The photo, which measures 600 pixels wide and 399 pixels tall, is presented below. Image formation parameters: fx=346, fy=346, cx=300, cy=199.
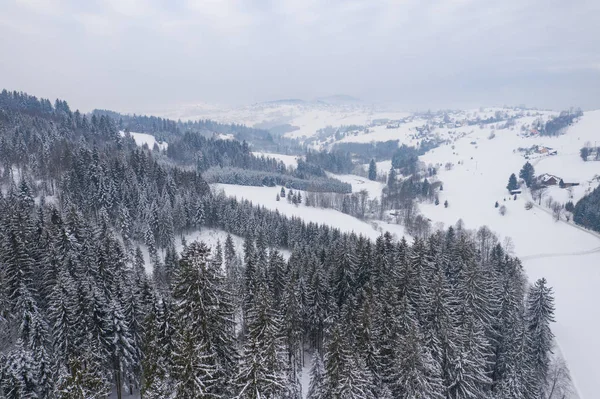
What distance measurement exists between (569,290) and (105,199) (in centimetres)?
12369

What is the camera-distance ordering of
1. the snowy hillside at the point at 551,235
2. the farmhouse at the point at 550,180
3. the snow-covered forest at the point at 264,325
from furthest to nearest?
1. the farmhouse at the point at 550,180
2. the snowy hillside at the point at 551,235
3. the snow-covered forest at the point at 264,325

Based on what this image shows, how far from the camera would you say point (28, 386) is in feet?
93.6

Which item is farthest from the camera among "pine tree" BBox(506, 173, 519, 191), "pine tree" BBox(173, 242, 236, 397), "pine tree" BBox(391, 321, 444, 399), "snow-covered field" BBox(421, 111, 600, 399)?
"pine tree" BBox(506, 173, 519, 191)

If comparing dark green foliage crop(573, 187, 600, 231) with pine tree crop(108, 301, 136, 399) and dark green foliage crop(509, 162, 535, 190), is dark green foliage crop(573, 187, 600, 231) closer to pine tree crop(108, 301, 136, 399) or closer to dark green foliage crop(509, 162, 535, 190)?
dark green foliage crop(509, 162, 535, 190)

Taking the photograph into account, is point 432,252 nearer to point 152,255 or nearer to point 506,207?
point 152,255

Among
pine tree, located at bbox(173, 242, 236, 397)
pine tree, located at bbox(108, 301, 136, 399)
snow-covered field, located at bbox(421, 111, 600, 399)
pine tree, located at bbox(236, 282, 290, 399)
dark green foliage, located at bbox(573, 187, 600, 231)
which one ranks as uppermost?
pine tree, located at bbox(173, 242, 236, 397)

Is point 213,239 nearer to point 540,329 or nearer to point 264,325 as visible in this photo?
point 540,329

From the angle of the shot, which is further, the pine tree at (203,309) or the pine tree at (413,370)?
the pine tree at (413,370)

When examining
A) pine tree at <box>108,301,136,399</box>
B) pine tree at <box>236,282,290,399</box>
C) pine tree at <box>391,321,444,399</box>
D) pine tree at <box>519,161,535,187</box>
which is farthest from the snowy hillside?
pine tree at <box>108,301,136,399</box>

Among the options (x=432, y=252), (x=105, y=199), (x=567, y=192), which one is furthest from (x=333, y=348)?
(x=567, y=192)

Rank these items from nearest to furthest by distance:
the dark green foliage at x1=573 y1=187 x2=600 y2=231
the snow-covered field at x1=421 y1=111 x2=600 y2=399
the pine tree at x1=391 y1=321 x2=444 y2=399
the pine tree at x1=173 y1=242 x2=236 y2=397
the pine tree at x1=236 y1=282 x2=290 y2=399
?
the pine tree at x1=236 y1=282 x2=290 y2=399, the pine tree at x1=173 y1=242 x2=236 y2=397, the pine tree at x1=391 y1=321 x2=444 y2=399, the snow-covered field at x1=421 y1=111 x2=600 y2=399, the dark green foliage at x1=573 y1=187 x2=600 y2=231

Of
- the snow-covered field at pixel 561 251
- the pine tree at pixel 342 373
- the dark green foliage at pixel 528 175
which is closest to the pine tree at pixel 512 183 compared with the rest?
the snow-covered field at pixel 561 251

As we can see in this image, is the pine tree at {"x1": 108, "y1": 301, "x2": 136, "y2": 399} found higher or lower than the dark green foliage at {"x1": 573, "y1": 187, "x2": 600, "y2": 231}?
higher

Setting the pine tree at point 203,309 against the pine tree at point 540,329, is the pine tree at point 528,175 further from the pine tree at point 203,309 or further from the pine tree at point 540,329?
the pine tree at point 203,309
